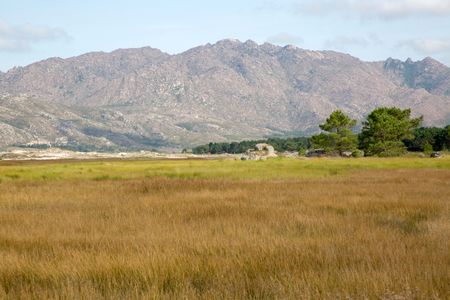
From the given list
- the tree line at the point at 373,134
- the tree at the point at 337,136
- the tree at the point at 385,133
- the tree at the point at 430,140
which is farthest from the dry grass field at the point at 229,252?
the tree at the point at 430,140

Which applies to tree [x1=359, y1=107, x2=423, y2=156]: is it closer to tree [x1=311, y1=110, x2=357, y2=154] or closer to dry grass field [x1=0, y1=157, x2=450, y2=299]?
tree [x1=311, y1=110, x2=357, y2=154]

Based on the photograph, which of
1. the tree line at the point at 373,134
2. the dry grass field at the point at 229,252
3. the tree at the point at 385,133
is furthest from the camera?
the tree line at the point at 373,134

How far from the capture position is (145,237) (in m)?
11.7

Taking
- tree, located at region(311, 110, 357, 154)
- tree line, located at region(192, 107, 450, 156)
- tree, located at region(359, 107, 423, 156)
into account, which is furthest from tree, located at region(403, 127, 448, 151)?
tree, located at region(311, 110, 357, 154)

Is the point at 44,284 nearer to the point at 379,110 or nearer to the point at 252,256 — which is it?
the point at 252,256

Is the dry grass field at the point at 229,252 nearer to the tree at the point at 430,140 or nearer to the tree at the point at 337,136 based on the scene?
the tree at the point at 337,136

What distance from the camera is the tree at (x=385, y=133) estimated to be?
85.8 metres

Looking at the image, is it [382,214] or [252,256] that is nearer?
[252,256]

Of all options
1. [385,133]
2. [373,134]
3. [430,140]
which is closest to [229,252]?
[385,133]

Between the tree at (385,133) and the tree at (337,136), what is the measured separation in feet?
10.1

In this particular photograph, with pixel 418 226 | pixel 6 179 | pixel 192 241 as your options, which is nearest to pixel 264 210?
pixel 418 226

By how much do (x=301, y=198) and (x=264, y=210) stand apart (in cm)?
481

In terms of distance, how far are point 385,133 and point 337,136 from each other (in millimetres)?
8132

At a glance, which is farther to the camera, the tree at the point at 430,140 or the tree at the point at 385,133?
the tree at the point at 430,140
